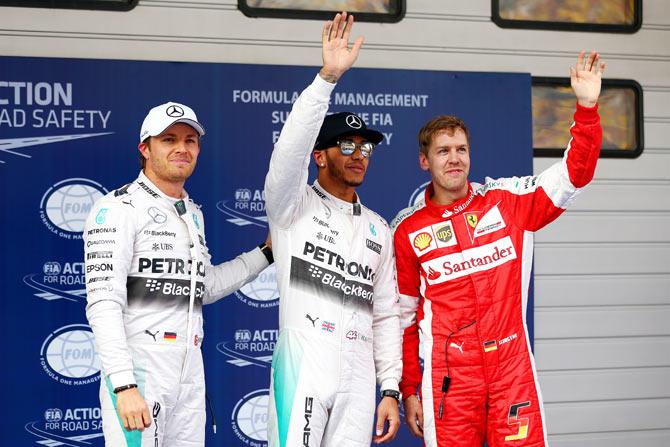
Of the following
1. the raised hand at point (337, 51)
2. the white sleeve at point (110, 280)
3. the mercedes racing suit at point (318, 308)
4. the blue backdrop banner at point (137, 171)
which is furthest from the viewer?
the blue backdrop banner at point (137, 171)

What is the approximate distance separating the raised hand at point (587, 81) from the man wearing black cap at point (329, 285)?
0.72 metres

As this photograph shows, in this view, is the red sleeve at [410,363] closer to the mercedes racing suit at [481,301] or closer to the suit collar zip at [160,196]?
the mercedes racing suit at [481,301]

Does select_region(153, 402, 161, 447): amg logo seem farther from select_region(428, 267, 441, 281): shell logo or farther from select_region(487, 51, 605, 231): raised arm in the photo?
select_region(487, 51, 605, 231): raised arm

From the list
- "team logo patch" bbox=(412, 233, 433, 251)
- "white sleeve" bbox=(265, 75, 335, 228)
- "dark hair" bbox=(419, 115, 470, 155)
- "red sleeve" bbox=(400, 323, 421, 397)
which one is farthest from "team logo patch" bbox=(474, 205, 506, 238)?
"white sleeve" bbox=(265, 75, 335, 228)

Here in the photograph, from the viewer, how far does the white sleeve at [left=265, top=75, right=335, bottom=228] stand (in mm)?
2787

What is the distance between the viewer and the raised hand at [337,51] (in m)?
2.78

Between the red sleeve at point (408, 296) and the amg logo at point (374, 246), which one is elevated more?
the amg logo at point (374, 246)

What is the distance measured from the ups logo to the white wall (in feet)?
3.96

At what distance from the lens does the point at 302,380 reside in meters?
2.93

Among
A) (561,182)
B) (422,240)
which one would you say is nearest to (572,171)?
(561,182)

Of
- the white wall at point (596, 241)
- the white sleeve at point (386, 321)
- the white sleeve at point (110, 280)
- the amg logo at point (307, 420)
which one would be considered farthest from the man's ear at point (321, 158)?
the white wall at point (596, 241)

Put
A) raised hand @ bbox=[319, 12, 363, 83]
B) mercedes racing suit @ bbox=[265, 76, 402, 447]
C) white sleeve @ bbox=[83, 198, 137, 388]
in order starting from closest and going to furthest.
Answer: white sleeve @ bbox=[83, 198, 137, 388]
raised hand @ bbox=[319, 12, 363, 83]
mercedes racing suit @ bbox=[265, 76, 402, 447]

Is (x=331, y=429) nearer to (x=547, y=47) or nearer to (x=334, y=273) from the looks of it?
(x=334, y=273)

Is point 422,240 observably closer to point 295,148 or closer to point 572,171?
point 572,171
